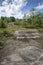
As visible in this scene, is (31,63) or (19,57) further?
(19,57)

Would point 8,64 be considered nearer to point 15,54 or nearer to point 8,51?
point 15,54

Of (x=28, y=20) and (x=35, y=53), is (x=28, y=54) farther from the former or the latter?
(x=28, y=20)

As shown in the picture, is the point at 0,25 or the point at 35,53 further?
the point at 0,25

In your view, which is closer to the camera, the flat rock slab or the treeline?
the flat rock slab

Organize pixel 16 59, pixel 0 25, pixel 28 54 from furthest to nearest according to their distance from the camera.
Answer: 1. pixel 0 25
2. pixel 28 54
3. pixel 16 59

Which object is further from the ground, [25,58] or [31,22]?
[25,58]

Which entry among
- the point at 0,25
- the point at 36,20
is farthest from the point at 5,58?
the point at 36,20

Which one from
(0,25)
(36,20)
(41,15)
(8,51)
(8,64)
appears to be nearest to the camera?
(8,64)

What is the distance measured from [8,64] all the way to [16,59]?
2.58 feet

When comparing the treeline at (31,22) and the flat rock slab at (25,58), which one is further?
the treeline at (31,22)

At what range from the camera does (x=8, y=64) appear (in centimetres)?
738

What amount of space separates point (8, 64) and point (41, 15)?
32.6 m

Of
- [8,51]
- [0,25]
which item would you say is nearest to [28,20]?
[0,25]

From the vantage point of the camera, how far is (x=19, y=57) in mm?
8414
